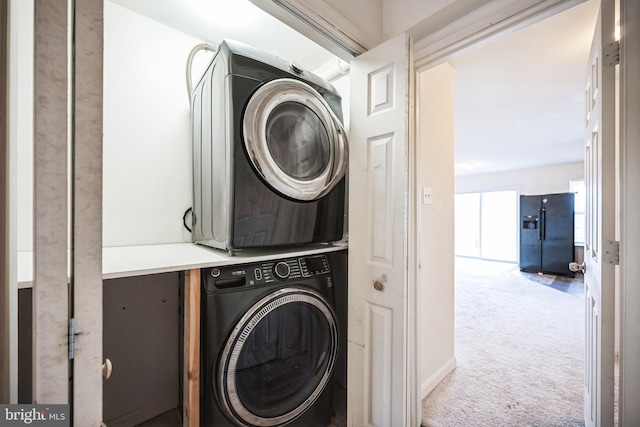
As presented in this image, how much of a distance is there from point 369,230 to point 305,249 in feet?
1.14

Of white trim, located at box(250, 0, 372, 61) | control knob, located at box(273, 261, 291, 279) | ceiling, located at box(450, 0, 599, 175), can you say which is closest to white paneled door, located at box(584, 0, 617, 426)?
ceiling, located at box(450, 0, 599, 175)

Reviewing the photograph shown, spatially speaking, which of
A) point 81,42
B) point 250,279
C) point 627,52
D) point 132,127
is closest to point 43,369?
point 250,279

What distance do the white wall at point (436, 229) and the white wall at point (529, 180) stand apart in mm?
5961

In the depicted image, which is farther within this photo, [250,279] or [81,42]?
[250,279]

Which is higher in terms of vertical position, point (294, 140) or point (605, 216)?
point (294, 140)

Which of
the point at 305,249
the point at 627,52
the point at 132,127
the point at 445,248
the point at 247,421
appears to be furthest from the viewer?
the point at 445,248

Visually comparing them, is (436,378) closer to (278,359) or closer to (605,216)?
(278,359)

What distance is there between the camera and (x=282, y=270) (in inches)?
47.5

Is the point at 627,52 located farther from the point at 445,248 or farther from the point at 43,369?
the point at 43,369

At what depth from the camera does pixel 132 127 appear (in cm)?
150

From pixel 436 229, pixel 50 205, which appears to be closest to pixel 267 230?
pixel 50 205

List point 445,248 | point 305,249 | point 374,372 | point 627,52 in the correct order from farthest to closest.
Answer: point 445,248
point 305,249
point 374,372
point 627,52

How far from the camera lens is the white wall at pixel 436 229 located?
5.50ft

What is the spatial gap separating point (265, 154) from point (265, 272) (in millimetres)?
524
